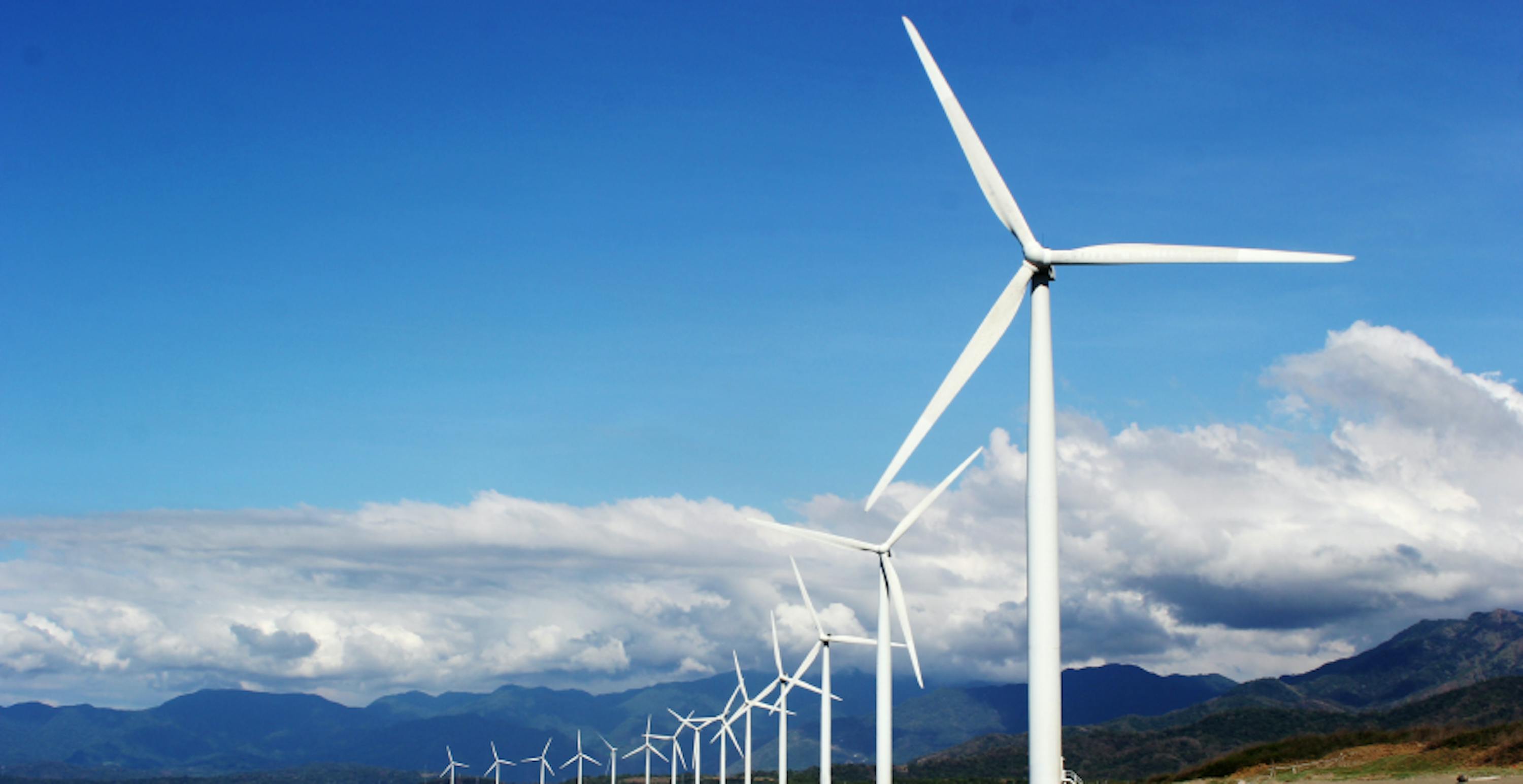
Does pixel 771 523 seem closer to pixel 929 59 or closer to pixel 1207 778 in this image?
pixel 929 59

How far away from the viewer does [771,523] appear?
84625 millimetres

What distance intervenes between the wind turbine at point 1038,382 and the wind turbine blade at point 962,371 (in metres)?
0.02

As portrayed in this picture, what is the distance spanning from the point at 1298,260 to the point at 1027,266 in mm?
7960

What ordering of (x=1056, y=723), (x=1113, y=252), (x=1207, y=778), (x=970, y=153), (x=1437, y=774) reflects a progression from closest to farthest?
(x=1056, y=723) < (x=1113, y=252) < (x=970, y=153) < (x=1437, y=774) < (x=1207, y=778)

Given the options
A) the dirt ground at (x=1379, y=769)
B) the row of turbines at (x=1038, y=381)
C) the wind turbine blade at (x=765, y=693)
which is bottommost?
the dirt ground at (x=1379, y=769)

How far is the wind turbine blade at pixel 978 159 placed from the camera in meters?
42.6

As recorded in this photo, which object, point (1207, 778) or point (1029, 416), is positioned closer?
point (1029, 416)

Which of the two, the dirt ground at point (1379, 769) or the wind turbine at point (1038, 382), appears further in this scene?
the dirt ground at point (1379, 769)

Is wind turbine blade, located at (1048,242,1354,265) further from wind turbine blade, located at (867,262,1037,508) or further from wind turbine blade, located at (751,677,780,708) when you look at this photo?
wind turbine blade, located at (751,677,780,708)

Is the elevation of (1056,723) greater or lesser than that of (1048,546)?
lesser

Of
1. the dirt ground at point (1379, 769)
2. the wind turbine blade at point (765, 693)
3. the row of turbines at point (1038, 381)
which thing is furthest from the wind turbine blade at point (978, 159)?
the wind turbine blade at point (765, 693)

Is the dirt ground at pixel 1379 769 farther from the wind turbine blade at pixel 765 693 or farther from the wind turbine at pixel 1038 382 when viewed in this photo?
the wind turbine at pixel 1038 382

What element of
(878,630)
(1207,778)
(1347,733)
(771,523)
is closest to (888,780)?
(878,630)

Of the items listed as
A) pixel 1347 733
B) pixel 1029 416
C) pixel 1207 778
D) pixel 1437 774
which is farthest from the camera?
pixel 1347 733
